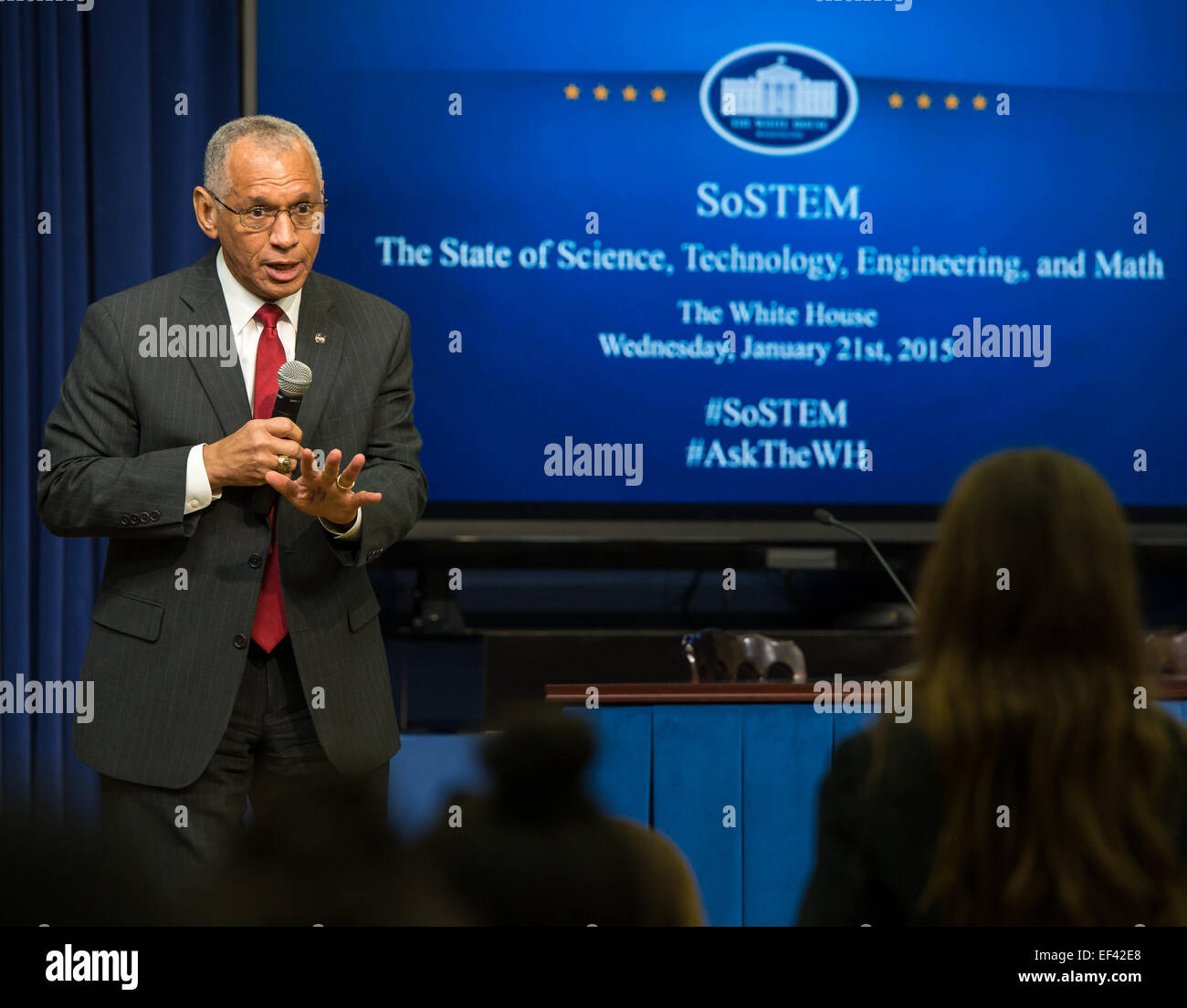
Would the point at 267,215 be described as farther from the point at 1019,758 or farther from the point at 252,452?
the point at 1019,758

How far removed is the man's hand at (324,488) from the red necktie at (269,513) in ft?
0.54

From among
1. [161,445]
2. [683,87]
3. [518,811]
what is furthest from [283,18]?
[518,811]

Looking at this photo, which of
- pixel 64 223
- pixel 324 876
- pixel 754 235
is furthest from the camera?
pixel 754 235

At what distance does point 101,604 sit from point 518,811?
36.8 inches

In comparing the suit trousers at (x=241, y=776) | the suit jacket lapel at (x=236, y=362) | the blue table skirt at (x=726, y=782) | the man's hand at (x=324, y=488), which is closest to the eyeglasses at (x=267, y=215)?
the suit jacket lapel at (x=236, y=362)

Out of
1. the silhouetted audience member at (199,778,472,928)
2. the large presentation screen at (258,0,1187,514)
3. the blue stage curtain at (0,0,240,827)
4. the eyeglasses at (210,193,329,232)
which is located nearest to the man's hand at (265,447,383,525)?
the eyeglasses at (210,193,329,232)

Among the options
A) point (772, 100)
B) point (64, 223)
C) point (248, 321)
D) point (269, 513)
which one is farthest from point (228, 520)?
point (772, 100)

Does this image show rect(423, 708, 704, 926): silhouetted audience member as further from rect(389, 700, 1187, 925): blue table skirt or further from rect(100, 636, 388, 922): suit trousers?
rect(389, 700, 1187, 925): blue table skirt

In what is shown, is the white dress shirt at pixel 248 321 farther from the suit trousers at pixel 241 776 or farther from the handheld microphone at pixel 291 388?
the suit trousers at pixel 241 776

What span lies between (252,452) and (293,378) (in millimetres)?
107

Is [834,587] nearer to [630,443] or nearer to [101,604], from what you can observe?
[630,443]

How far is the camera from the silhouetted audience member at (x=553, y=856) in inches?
40.2

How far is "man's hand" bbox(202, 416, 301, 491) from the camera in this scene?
1581 millimetres

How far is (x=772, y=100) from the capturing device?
3424 millimetres
